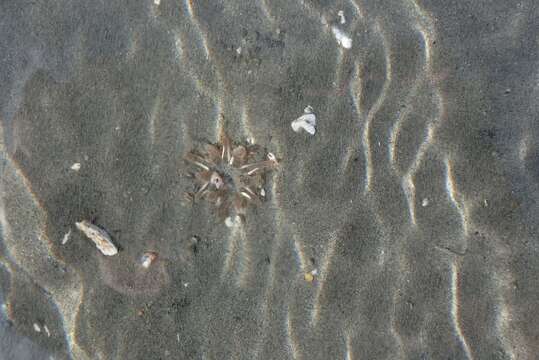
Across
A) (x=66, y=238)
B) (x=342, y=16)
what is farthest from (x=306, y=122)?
(x=66, y=238)

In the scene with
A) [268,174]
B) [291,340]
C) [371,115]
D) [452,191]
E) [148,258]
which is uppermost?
[371,115]

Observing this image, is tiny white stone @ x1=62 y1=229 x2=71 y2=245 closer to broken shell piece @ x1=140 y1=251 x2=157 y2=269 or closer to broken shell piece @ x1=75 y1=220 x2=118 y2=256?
broken shell piece @ x1=75 y1=220 x2=118 y2=256

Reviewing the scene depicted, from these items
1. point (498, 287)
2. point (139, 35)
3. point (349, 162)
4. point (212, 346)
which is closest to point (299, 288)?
point (212, 346)

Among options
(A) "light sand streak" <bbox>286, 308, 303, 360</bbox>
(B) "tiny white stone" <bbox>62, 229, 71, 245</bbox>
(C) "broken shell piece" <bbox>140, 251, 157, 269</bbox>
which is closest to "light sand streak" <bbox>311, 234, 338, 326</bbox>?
(A) "light sand streak" <bbox>286, 308, 303, 360</bbox>

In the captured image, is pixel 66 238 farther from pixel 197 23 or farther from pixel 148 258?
pixel 197 23

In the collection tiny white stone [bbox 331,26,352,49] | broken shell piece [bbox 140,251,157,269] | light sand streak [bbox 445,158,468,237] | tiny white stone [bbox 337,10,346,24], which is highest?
tiny white stone [bbox 337,10,346,24]

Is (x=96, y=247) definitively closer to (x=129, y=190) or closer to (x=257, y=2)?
(x=129, y=190)

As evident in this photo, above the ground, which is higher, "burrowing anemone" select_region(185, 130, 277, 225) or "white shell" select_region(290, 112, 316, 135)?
"white shell" select_region(290, 112, 316, 135)
